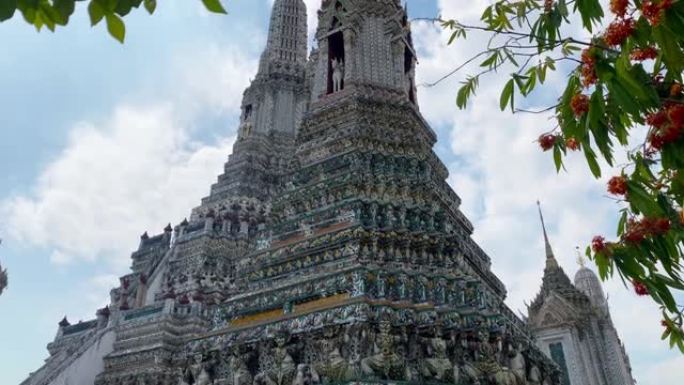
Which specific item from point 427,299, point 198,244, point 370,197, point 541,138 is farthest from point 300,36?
point 541,138

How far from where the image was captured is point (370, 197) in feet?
42.6

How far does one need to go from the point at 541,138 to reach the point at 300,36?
37.3 m

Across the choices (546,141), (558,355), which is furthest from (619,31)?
(558,355)

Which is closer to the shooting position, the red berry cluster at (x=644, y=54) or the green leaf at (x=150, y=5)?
the green leaf at (x=150, y=5)

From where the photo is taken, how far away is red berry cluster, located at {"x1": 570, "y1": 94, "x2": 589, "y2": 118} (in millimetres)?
3352

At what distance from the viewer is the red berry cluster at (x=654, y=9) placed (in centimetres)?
282

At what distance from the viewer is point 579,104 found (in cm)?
337

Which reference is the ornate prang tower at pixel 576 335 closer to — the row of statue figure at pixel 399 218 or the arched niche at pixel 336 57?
the row of statue figure at pixel 399 218

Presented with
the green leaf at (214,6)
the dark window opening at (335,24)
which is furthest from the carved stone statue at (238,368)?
the dark window opening at (335,24)

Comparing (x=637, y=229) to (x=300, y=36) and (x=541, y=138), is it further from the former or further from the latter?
(x=300, y=36)

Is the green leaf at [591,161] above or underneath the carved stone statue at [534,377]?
underneath

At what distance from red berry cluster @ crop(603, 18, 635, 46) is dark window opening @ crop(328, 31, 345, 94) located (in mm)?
14252

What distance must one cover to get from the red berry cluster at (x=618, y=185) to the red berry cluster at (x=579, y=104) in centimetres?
44

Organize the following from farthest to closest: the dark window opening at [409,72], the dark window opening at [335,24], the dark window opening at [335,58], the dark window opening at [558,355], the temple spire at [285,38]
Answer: the temple spire at [285,38] < the dark window opening at [558,355] < the dark window opening at [335,24] < the dark window opening at [409,72] < the dark window opening at [335,58]
